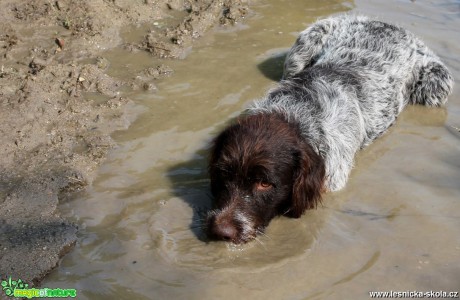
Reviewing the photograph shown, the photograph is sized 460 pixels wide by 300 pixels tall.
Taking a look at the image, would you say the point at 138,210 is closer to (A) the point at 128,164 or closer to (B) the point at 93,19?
(A) the point at 128,164

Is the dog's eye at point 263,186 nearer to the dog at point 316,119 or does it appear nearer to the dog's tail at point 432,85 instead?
the dog at point 316,119

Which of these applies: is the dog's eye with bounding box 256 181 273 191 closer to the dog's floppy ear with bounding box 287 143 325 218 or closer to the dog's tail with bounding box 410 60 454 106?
the dog's floppy ear with bounding box 287 143 325 218

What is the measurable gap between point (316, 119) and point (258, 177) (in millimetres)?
1211

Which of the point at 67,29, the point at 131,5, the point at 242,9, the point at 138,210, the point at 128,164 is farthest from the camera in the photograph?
the point at 242,9

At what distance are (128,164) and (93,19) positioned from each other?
3119 mm

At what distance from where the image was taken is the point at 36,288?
3988 mm

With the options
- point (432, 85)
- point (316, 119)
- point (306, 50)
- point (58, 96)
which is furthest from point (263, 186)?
point (432, 85)

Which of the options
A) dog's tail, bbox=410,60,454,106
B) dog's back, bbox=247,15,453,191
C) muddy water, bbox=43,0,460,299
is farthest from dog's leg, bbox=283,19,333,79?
dog's tail, bbox=410,60,454,106

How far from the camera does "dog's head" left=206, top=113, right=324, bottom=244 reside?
4496 millimetres

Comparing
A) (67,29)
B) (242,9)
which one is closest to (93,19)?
(67,29)

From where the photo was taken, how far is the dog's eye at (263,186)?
4602 millimetres

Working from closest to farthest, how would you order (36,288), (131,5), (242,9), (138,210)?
(36,288) < (138,210) < (131,5) < (242,9)

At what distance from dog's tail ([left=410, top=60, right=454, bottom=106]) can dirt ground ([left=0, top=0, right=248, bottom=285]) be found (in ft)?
10.2

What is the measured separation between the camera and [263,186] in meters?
4.63
